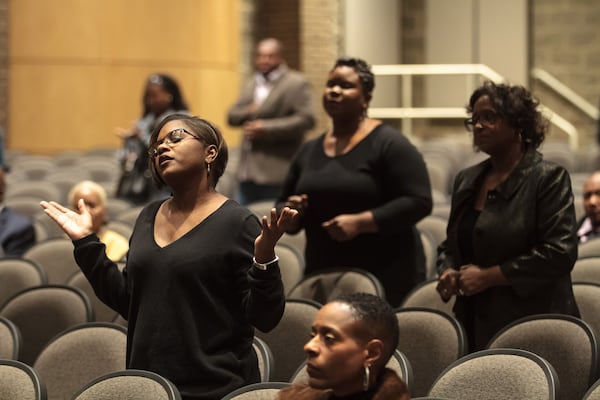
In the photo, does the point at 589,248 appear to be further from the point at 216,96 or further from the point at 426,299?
the point at 216,96

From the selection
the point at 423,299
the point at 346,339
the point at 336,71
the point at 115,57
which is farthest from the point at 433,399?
the point at 115,57

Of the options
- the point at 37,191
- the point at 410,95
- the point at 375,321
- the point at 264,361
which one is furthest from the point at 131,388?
the point at 410,95

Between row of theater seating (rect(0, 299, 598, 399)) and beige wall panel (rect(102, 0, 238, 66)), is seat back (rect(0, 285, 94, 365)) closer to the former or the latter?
row of theater seating (rect(0, 299, 598, 399))

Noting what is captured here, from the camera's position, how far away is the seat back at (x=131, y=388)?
11.0 ft

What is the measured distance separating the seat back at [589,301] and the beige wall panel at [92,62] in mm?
9381

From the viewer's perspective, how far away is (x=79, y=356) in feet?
14.8

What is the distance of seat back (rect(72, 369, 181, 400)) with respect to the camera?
3.35 m

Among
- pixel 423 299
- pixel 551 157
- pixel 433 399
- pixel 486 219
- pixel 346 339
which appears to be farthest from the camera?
pixel 551 157

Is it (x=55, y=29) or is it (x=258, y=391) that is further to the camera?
(x=55, y=29)

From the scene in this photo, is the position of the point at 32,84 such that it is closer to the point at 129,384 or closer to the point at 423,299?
the point at 423,299

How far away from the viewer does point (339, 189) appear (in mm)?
4980

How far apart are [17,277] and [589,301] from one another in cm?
276

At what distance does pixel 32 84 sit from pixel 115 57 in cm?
98

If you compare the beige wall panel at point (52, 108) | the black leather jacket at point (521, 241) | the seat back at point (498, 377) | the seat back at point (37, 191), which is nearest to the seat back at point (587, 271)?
the black leather jacket at point (521, 241)
